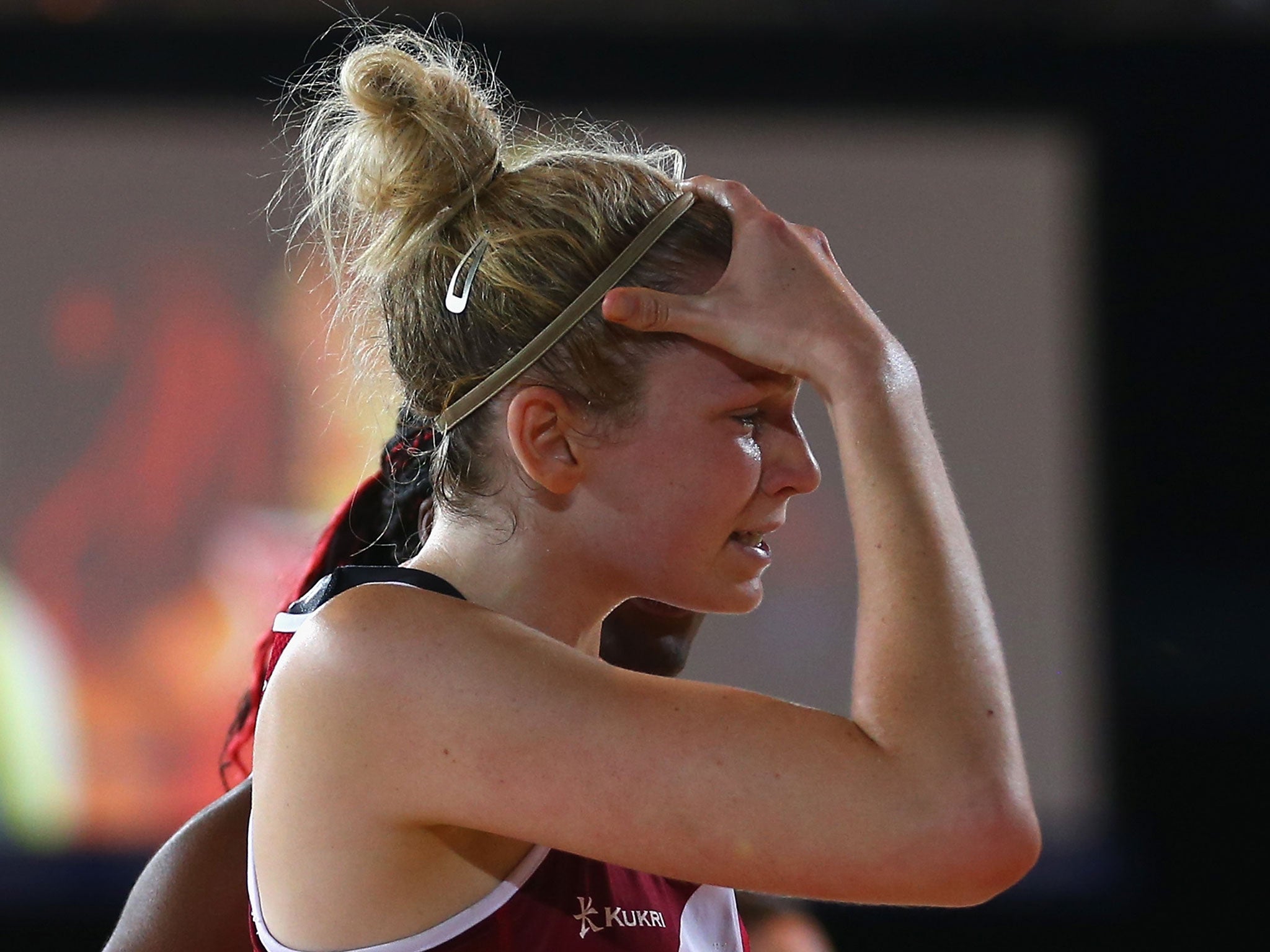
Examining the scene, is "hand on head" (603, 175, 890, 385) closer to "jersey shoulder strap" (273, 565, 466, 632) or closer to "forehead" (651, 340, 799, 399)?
"forehead" (651, 340, 799, 399)

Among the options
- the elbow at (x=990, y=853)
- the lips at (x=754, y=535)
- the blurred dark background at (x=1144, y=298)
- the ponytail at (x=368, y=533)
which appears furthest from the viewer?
the blurred dark background at (x=1144, y=298)

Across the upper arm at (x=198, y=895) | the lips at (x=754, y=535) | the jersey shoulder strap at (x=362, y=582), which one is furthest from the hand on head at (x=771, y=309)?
the upper arm at (x=198, y=895)

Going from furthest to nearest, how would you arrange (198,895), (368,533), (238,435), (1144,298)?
(1144,298), (238,435), (368,533), (198,895)

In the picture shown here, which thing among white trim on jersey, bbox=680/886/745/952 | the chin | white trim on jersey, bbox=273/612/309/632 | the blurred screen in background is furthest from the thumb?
the blurred screen in background

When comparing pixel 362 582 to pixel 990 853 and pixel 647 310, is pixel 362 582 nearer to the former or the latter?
pixel 647 310

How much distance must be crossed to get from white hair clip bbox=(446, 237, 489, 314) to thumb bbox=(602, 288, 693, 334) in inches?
5.3

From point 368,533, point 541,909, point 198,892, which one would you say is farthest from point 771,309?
point 198,892

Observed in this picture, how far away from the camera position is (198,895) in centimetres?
130

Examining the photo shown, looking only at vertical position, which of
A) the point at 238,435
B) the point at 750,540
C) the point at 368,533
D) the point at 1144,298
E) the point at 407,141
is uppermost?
the point at 1144,298

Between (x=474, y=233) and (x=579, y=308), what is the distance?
5.0 inches

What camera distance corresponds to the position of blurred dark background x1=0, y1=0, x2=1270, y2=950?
13.4ft

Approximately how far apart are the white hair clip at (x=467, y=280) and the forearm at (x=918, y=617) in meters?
0.29

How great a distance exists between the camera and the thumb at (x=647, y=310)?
1027 millimetres

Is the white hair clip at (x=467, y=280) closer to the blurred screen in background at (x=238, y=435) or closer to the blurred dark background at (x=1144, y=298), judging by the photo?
the blurred screen in background at (x=238, y=435)
